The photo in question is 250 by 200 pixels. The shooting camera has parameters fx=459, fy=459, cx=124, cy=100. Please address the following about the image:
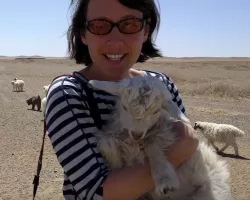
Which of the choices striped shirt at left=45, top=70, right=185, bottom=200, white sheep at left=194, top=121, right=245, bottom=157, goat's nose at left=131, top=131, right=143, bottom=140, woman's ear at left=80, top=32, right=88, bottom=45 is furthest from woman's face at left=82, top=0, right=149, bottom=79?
white sheep at left=194, top=121, right=245, bottom=157

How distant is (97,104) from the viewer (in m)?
2.46

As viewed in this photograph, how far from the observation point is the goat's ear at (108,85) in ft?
7.78

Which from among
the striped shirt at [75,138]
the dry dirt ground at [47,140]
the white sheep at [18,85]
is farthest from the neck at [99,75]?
the white sheep at [18,85]

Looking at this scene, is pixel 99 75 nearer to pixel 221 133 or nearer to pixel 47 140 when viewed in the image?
pixel 221 133

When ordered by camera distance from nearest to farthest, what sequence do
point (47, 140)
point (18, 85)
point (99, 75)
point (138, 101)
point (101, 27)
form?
point (138, 101)
point (101, 27)
point (99, 75)
point (47, 140)
point (18, 85)

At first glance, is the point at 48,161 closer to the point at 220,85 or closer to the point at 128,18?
the point at 128,18

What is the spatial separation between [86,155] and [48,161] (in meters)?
8.24

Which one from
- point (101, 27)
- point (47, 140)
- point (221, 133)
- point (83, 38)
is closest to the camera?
point (101, 27)

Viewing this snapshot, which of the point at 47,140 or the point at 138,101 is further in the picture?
the point at 47,140

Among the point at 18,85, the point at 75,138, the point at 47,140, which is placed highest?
the point at 75,138

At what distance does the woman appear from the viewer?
226 centimetres

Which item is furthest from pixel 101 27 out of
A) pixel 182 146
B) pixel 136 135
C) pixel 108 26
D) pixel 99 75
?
pixel 182 146

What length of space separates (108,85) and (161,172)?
53cm

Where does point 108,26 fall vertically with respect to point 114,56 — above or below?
above
